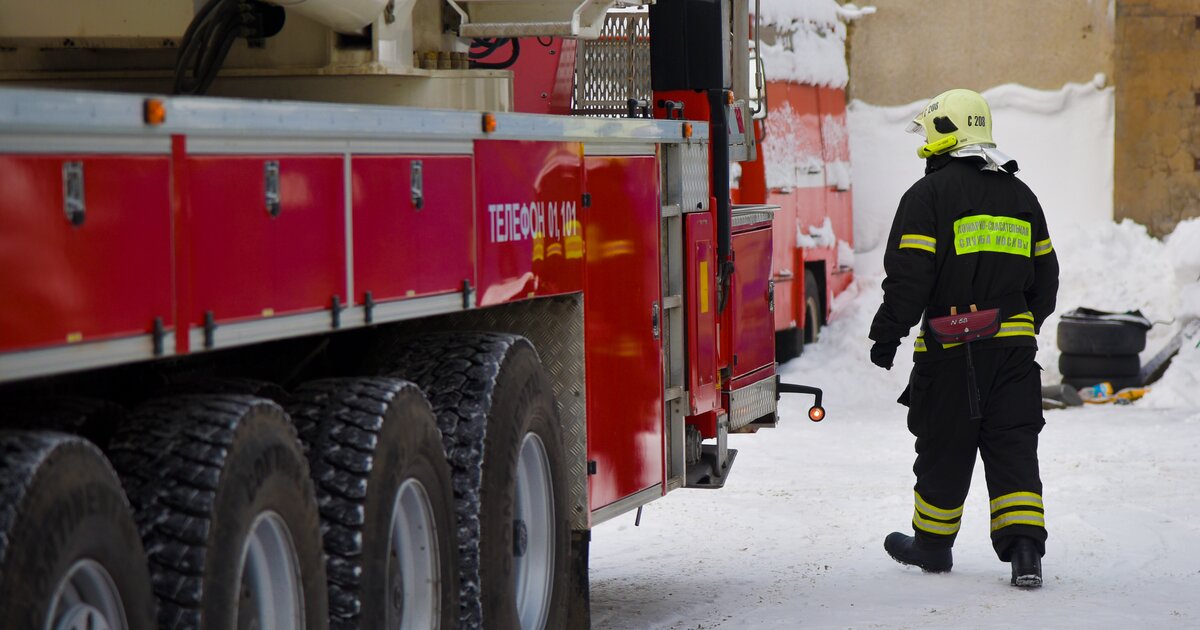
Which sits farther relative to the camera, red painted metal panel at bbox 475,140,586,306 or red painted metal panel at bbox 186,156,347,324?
red painted metal panel at bbox 475,140,586,306

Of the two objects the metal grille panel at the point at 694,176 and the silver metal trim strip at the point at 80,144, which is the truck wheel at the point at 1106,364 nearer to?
the metal grille panel at the point at 694,176

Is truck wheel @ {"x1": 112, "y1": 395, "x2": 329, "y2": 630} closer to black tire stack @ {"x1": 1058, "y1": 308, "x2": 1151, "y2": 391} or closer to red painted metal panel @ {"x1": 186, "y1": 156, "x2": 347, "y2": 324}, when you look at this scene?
red painted metal panel @ {"x1": 186, "y1": 156, "x2": 347, "y2": 324}

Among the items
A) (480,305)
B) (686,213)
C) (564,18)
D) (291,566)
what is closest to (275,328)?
(291,566)

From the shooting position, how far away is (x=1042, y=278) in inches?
294

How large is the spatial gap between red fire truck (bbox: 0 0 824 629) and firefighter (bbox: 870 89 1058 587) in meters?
0.69

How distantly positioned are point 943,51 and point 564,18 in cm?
1387

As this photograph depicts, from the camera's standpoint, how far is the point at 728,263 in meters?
7.26

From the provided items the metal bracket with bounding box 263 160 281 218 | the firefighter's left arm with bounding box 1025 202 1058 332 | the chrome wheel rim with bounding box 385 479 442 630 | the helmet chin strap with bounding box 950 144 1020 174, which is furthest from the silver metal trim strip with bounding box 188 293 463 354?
the firefighter's left arm with bounding box 1025 202 1058 332

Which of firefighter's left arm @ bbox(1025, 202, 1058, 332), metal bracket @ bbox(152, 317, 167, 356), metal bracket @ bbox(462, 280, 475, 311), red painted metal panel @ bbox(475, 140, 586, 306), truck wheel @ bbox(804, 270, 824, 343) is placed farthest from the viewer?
truck wheel @ bbox(804, 270, 824, 343)

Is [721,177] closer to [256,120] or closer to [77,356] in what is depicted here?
[256,120]

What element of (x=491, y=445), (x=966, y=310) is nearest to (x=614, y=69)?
(x=966, y=310)

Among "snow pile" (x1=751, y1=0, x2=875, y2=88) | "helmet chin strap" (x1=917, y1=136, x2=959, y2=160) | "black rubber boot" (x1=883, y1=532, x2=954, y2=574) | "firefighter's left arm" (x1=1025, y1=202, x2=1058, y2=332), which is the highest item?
"snow pile" (x1=751, y1=0, x2=875, y2=88)

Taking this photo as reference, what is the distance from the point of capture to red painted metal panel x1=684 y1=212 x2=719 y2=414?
6867 mm

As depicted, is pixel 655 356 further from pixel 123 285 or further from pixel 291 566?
pixel 123 285
